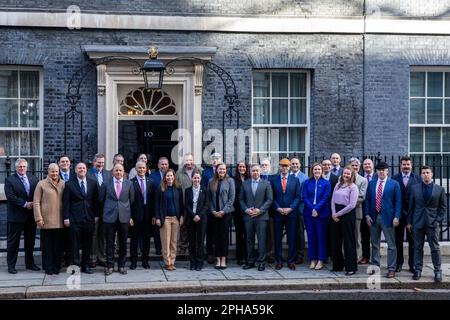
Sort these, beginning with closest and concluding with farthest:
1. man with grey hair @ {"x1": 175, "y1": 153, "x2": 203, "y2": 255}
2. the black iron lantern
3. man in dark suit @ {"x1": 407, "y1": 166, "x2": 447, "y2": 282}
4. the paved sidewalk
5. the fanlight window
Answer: the paved sidewalk, man in dark suit @ {"x1": 407, "y1": 166, "x2": 447, "y2": 282}, man with grey hair @ {"x1": 175, "y1": 153, "x2": 203, "y2": 255}, the black iron lantern, the fanlight window

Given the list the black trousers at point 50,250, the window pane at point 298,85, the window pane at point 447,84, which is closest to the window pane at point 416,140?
the window pane at point 447,84

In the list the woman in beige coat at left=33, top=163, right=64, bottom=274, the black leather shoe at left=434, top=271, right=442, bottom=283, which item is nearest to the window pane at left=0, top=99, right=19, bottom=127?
the woman in beige coat at left=33, top=163, right=64, bottom=274

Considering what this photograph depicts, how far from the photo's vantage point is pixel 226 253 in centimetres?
1180

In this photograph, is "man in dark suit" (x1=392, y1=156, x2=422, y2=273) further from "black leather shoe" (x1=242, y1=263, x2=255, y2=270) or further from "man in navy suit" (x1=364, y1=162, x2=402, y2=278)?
"black leather shoe" (x1=242, y1=263, x2=255, y2=270)

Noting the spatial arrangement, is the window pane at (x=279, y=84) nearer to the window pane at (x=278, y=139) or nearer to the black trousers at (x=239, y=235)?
the window pane at (x=278, y=139)

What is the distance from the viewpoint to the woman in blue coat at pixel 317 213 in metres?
11.7

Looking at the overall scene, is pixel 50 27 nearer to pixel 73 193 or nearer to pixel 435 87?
pixel 73 193

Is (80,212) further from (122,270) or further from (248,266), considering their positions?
(248,266)

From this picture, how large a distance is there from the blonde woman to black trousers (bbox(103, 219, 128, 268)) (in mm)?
568

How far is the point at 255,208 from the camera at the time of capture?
11781mm

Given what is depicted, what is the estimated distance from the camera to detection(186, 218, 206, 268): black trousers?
11.7 meters

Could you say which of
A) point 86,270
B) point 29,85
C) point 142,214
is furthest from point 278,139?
point 86,270
